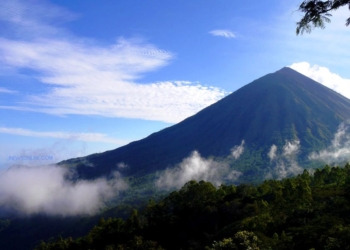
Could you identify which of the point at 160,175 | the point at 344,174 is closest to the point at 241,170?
the point at 160,175

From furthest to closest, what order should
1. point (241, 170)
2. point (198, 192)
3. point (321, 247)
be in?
point (241, 170) → point (198, 192) → point (321, 247)

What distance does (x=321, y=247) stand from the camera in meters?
22.0

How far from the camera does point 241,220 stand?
36.1 meters

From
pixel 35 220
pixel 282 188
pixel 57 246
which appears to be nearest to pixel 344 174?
pixel 282 188

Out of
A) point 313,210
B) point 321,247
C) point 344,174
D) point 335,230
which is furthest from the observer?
point 344,174

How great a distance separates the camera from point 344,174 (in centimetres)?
5784

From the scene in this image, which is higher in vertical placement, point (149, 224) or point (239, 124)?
point (239, 124)

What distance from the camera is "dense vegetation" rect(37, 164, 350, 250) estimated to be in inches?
986

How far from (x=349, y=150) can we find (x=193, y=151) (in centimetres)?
8462

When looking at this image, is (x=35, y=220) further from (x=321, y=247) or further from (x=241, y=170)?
(x=321, y=247)

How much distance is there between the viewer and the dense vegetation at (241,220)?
25.0m

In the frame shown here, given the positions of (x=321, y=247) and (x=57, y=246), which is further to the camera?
(x=57, y=246)

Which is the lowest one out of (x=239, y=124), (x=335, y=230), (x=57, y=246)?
(x=57, y=246)

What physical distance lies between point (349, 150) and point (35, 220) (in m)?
183
